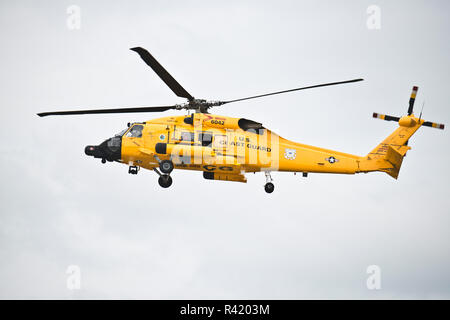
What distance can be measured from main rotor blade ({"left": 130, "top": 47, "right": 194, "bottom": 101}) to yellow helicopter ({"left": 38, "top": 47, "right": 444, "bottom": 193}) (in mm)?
119

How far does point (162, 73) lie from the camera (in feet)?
79.6

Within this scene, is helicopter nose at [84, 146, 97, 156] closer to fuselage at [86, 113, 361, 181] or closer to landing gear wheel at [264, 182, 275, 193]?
fuselage at [86, 113, 361, 181]

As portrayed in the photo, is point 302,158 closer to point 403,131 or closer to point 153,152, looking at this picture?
point 403,131

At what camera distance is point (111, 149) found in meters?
27.1

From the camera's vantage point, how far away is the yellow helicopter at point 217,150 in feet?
86.6

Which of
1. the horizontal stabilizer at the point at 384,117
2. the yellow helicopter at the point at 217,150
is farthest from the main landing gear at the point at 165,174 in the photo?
the horizontal stabilizer at the point at 384,117

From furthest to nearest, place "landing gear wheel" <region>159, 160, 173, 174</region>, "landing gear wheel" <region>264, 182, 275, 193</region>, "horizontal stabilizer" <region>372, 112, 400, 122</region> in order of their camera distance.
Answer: "horizontal stabilizer" <region>372, 112, 400, 122</region> → "landing gear wheel" <region>264, 182, 275, 193</region> → "landing gear wheel" <region>159, 160, 173, 174</region>

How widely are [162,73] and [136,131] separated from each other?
420 cm

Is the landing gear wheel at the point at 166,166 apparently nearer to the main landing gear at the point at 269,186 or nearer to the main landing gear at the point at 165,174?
the main landing gear at the point at 165,174

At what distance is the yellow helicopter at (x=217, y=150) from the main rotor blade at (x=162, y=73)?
119mm

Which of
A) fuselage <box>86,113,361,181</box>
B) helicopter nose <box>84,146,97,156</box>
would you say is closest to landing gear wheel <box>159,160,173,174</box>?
fuselage <box>86,113,361,181</box>

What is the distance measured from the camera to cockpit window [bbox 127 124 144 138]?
27.1 m
